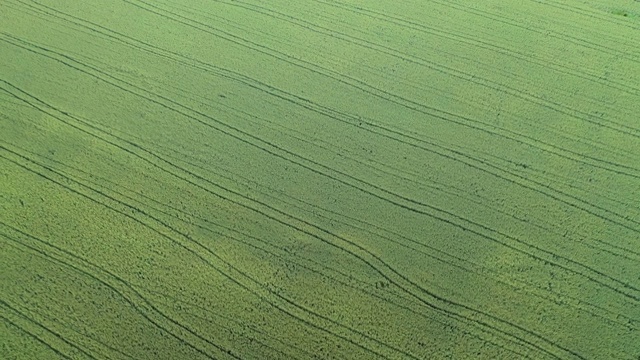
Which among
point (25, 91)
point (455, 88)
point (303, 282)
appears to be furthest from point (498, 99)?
point (25, 91)

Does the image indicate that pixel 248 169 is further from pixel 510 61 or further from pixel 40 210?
pixel 510 61

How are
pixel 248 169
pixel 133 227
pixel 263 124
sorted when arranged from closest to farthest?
pixel 133 227 → pixel 248 169 → pixel 263 124

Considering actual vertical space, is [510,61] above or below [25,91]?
above

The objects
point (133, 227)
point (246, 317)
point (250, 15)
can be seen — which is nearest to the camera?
point (246, 317)

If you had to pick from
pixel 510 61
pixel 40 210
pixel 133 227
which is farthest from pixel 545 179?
pixel 40 210

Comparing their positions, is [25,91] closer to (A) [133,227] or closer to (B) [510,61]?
(A) [133,227]

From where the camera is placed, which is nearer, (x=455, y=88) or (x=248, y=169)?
(x=248, y=169)

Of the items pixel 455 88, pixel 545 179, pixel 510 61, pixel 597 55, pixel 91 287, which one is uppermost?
pixel 597 55
